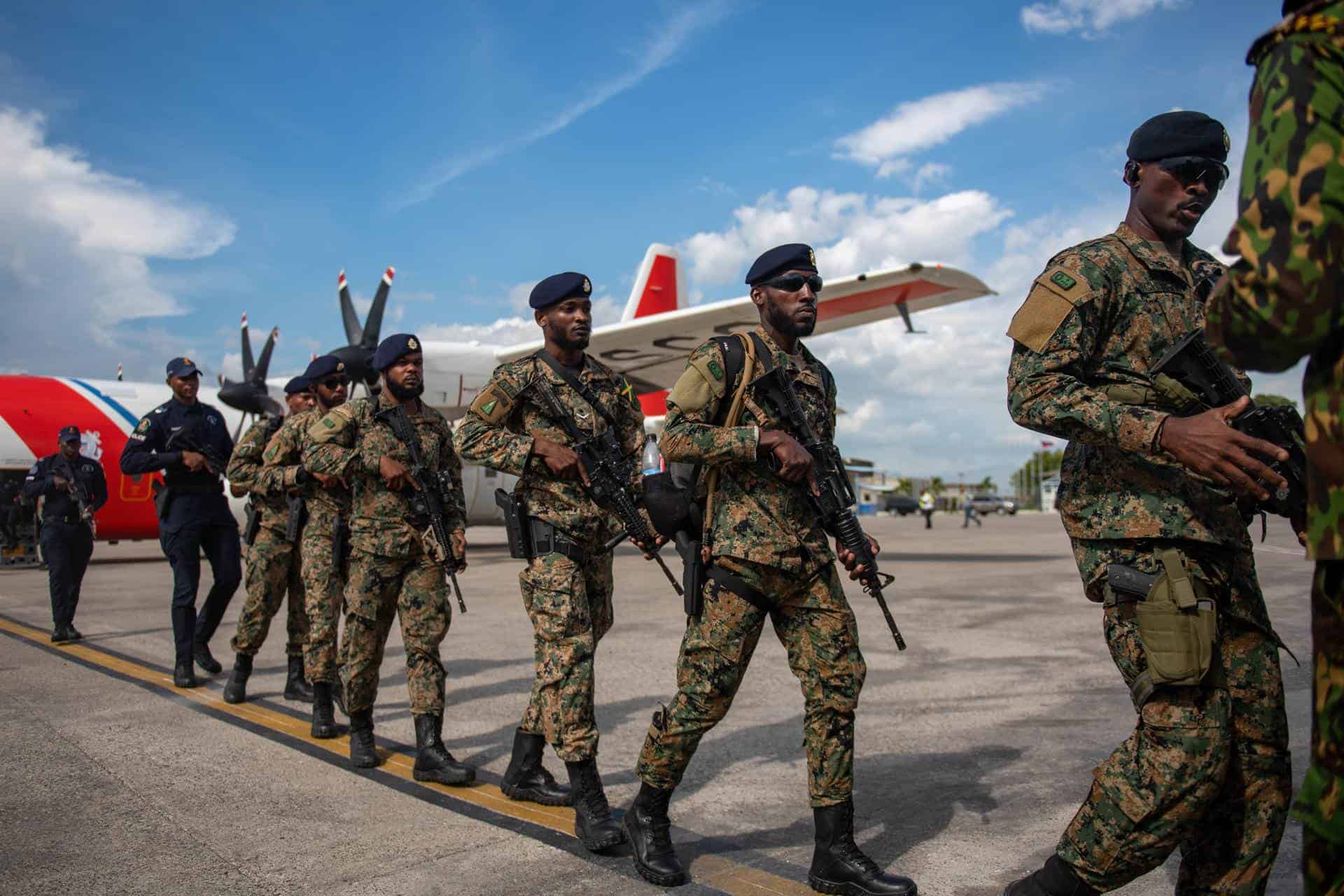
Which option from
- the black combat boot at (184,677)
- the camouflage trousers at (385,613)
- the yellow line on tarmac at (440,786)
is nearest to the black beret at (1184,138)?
the yellow line on tarmac at (440,786)

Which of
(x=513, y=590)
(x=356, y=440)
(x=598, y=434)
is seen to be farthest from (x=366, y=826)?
(x=513, y=590)

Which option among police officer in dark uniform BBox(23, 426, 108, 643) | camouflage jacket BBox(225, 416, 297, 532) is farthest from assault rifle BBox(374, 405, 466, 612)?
police officer in dark uniform BBox(23, 426, 108, 643)

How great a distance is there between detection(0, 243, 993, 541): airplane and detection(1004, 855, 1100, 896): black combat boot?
12.0 meters

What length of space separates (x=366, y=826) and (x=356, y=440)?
213 centimetres

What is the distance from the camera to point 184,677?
651 cm

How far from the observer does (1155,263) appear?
261 centimetres

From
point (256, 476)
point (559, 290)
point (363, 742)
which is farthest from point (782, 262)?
point (256, 476)

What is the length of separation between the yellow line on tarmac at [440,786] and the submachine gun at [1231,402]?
1866 mm

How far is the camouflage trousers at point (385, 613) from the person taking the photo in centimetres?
466

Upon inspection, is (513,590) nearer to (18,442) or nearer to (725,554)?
(18,442)

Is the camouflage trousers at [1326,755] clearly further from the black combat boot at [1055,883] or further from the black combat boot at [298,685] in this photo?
the black combat boot at [298,685]

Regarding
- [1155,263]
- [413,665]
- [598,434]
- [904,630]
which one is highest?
[1155,263]

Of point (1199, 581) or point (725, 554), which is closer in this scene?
point (1199, 581)

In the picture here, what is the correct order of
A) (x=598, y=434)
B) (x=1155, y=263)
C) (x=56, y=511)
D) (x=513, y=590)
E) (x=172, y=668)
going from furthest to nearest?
(x=513, y=590), (x=56, y=511), (x=172, y=668), (x=598, y=434), (x=1155, y=263)
